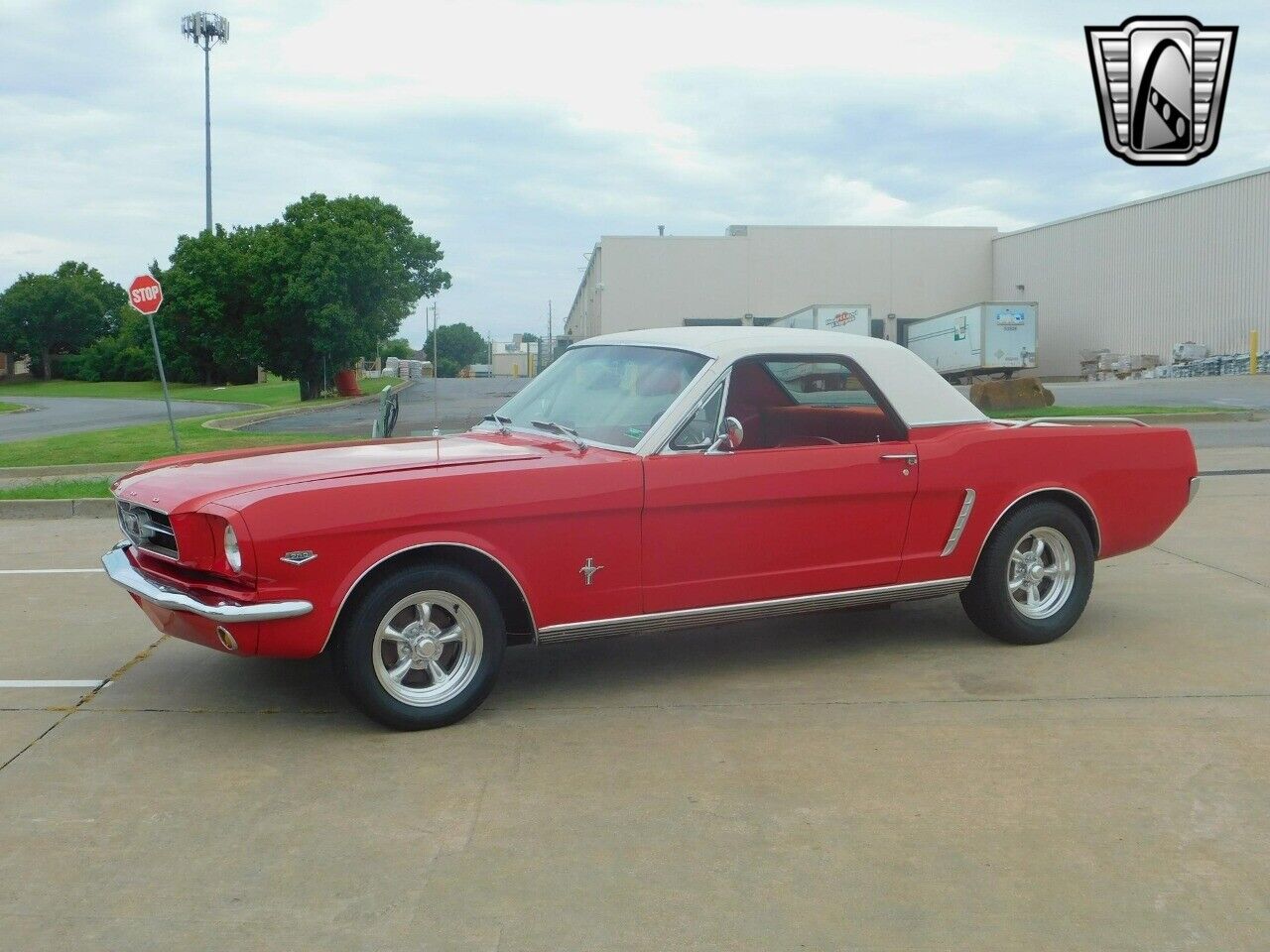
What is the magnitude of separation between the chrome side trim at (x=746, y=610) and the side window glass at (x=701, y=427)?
2.24 ft

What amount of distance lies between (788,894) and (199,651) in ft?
12.2

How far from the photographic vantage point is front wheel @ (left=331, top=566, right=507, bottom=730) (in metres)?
4.61

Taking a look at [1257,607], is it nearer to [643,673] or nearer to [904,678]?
[904,678]

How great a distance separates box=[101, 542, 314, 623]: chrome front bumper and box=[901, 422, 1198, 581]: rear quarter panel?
8.91ft

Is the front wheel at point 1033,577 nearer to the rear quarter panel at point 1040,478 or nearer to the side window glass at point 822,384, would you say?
the rear quarter panel at point 1040,478

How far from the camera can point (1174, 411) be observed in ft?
68.2

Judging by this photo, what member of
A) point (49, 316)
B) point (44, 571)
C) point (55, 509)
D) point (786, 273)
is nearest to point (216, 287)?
point (786, 273)

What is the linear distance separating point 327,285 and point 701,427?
3695 cm

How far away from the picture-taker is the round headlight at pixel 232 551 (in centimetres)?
445

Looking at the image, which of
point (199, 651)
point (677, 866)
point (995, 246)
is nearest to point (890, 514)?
point (677, 866)

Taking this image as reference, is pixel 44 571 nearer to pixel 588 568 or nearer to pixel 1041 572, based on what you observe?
pixel 588 568

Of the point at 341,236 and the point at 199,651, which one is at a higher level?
the point at 341,236

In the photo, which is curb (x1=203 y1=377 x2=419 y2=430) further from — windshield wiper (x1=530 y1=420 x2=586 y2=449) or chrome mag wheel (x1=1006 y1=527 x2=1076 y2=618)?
chrome mag wheel (x1=1006 y1=527 x2=1076 y2=618)

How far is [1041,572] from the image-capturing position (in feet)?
19.9
